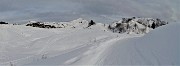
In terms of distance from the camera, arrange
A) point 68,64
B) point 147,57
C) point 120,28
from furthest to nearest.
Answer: point 120,28 → point 68,64 → point 147,57

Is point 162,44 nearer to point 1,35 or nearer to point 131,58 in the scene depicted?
point 131,58

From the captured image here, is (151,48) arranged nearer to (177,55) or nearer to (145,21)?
(177,55)

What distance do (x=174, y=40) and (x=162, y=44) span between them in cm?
32

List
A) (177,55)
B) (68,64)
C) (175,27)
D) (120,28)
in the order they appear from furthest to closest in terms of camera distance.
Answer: (120,28)
(175,27)
(68,64)
(177,55)

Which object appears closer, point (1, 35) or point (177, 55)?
point (177, 55)

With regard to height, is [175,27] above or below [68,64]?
above

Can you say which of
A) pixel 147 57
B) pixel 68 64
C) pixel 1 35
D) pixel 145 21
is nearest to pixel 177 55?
pixel 147 57

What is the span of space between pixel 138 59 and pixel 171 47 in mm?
875

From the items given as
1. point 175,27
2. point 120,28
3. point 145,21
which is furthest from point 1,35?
point 145,21

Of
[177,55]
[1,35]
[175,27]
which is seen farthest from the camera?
[1,35]

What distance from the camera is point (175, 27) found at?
34.2ft

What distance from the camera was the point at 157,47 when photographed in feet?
29.3

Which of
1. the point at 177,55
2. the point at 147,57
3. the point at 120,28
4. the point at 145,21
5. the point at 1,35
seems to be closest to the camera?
the point at 177,55

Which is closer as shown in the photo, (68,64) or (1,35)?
(68,64)
